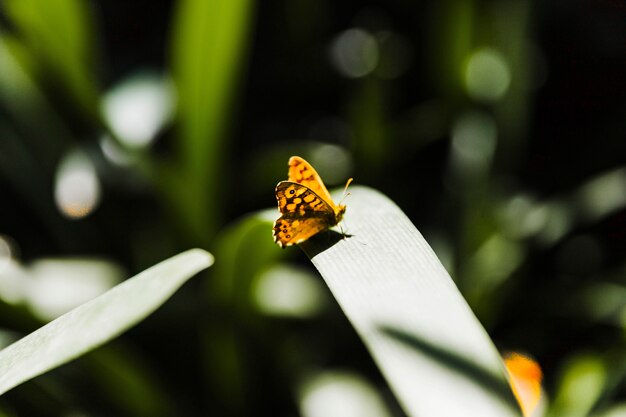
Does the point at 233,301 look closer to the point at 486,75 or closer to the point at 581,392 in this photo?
the point at 581,392

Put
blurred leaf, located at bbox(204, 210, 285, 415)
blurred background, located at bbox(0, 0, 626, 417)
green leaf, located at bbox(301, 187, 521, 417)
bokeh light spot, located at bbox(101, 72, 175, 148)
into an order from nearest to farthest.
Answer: green leaf, located at bbox(301, 187, 521, 417) → blurred leaf, located at bbox(204, 210, 285, 415) → blurred background, located at bbox(0, 0, 626, 417) → bokeh light spot, located at bbox(101, 72, 175, 148)

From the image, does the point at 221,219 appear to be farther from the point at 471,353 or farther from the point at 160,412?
the point at 471,353

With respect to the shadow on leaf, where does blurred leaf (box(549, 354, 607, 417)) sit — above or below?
below

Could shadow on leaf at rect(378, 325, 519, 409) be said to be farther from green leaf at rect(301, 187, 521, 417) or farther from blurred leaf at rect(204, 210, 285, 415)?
blurred leaf at rect(204, 210, 285, 415)

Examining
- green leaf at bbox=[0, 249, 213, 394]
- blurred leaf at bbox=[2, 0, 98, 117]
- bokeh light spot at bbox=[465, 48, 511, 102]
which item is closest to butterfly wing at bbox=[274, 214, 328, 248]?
green leaf at bbox=[0, 249, 213, 394]

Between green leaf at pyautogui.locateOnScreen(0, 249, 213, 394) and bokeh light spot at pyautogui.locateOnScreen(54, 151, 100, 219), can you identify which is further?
bokeh light spot at pyautogui.locateOnScreen(54, 151, 100, 219)

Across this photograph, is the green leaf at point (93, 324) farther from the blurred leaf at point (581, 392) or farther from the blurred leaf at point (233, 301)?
the blurred leaf at point (581, 392)

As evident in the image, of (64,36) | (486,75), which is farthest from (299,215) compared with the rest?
(486,75)
